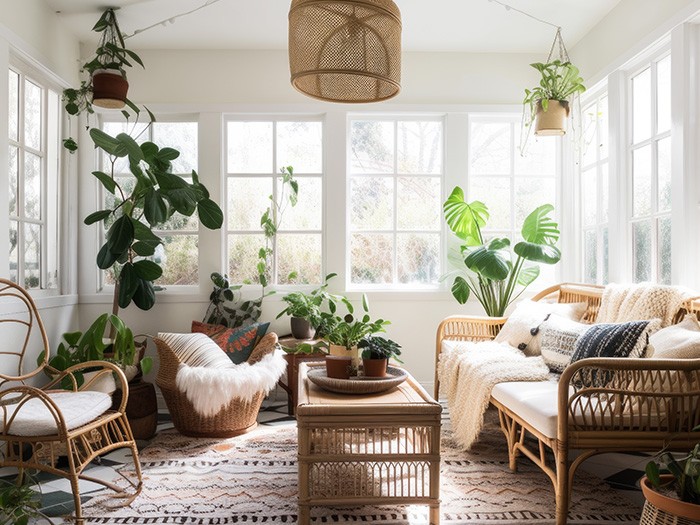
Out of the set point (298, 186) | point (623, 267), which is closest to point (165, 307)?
point (298, 186)

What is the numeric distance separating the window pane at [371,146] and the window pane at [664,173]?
195cm

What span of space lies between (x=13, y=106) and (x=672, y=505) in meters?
3.81

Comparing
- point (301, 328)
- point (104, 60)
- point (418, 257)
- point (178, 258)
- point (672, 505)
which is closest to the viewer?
point (672, 505)

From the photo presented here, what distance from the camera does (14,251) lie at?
3.62 metres

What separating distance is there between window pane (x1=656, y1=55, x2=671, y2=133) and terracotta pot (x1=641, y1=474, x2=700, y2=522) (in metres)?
2.14

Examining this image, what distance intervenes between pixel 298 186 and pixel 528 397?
2595 mm

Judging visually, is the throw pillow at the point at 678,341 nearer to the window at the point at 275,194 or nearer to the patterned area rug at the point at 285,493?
the patterned area rug at the point at 285,493

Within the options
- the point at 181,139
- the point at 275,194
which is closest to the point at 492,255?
the point at 275,194

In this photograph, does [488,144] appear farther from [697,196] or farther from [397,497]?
[397,497]

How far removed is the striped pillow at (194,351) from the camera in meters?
3.59

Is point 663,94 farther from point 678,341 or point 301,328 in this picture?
point 301,328

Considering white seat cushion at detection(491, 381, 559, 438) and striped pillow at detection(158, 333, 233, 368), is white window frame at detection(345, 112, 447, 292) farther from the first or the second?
white seat cushion at detection(491, 381, 559, 438)

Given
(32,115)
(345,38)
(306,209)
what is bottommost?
(306,209)

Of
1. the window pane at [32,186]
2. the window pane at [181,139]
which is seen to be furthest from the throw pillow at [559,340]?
the window pane at [32,186]
